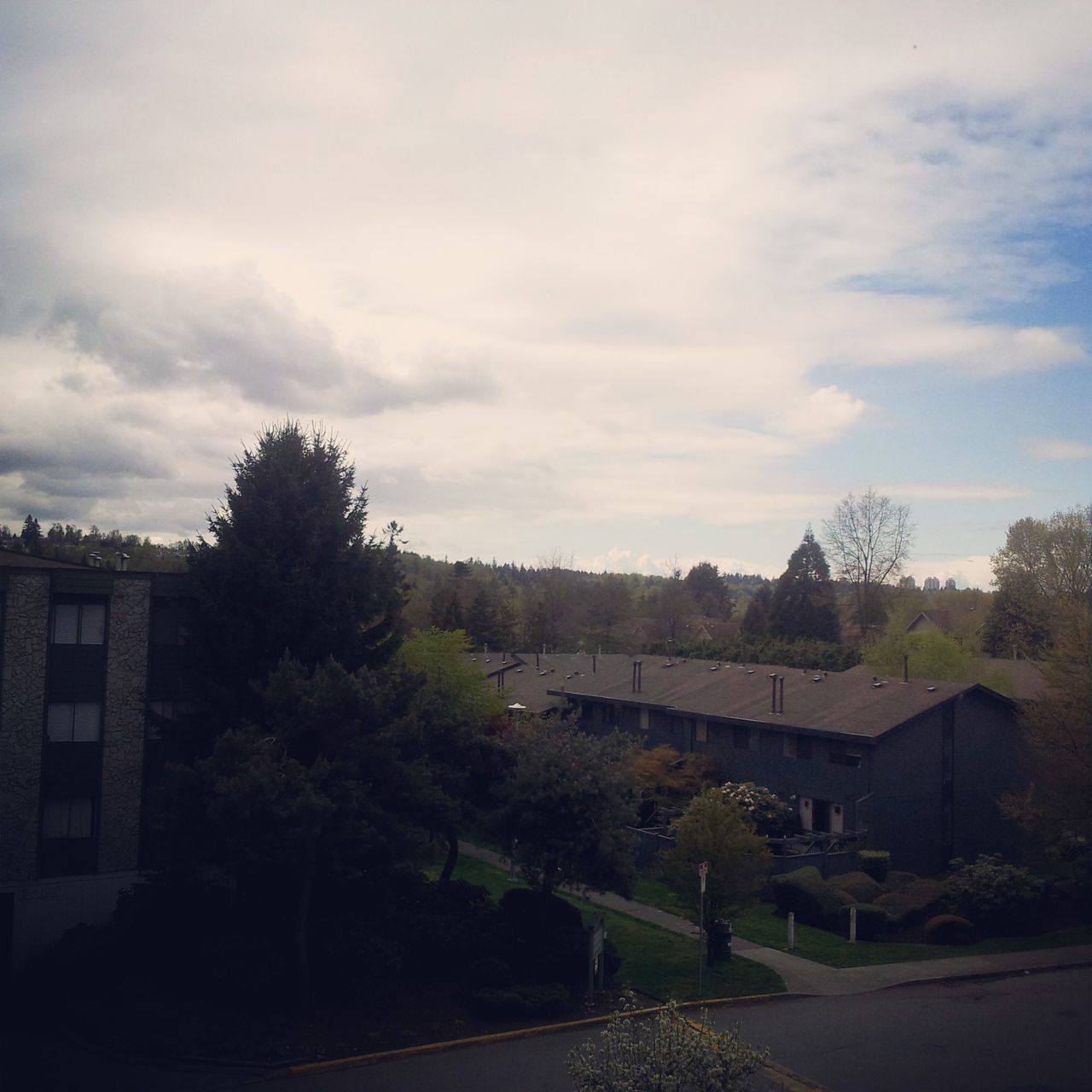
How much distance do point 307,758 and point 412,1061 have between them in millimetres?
6256

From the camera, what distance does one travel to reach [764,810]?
106 feet

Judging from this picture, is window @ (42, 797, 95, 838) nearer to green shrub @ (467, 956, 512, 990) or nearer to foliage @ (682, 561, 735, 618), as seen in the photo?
green shrub @ (467, 956, 512, 990)

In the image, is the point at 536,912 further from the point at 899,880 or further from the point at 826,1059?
the point at 899,880

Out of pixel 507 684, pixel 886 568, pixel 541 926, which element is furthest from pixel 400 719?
pixel 886 568

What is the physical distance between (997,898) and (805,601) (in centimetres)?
6330

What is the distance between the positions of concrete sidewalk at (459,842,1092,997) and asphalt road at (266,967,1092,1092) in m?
0.59

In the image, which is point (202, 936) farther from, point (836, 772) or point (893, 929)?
point (836, 772)

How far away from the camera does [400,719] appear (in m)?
19.7

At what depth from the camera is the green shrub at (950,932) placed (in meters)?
24.0

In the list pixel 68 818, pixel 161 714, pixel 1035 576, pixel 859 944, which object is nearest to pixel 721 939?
pixel 859 944

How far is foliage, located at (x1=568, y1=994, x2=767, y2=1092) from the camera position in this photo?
931 cm

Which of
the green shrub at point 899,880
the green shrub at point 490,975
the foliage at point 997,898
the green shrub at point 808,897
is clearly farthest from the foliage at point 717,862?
the green shrub at point 899,880

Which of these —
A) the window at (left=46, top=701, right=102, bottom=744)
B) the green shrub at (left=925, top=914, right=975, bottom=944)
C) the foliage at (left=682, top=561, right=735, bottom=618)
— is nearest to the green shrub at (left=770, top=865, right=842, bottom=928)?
the green shrub at (left=925, top=914, right=975, bottom=944)

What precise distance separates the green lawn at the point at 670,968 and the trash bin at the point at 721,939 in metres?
0.22
